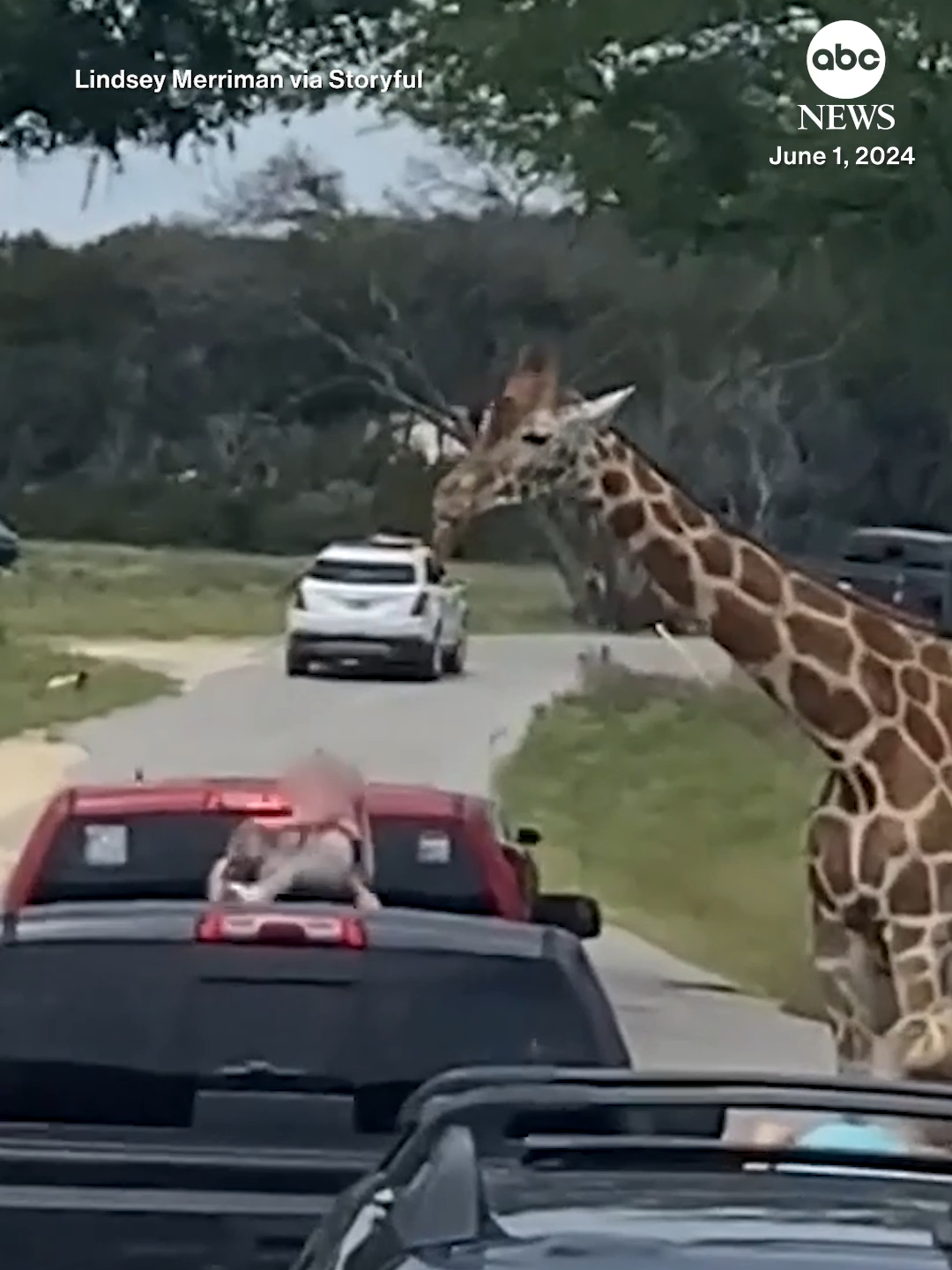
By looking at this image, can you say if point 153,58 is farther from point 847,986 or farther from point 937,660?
point 847,986

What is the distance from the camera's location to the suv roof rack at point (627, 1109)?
13.7ft

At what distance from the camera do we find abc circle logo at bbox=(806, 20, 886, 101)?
6.10 m

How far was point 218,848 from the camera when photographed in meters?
6.12

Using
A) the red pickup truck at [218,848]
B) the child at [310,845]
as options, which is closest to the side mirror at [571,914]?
the red pickup truck at [218,848]

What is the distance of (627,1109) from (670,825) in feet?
5.40

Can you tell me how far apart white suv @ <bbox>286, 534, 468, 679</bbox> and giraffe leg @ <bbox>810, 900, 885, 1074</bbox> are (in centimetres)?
91

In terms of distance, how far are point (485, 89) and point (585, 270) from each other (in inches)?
15.8

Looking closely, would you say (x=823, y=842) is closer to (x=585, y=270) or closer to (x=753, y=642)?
(x=753, y=642)

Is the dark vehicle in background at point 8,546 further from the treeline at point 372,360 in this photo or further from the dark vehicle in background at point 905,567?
the dark vehicle in background at point 905,567

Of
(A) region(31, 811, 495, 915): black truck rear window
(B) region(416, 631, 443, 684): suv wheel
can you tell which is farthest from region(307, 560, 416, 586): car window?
(A) region(31, 811, 495, 915): black truck rear window

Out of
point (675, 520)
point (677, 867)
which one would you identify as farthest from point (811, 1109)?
point (675, 520)

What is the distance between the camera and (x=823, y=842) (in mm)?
6430

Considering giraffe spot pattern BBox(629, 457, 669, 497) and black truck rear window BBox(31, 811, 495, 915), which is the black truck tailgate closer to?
black truck rear window BBox(31, 811, 495, 915)


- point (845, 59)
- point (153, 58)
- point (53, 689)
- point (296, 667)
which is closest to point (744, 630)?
point (296, 667)
